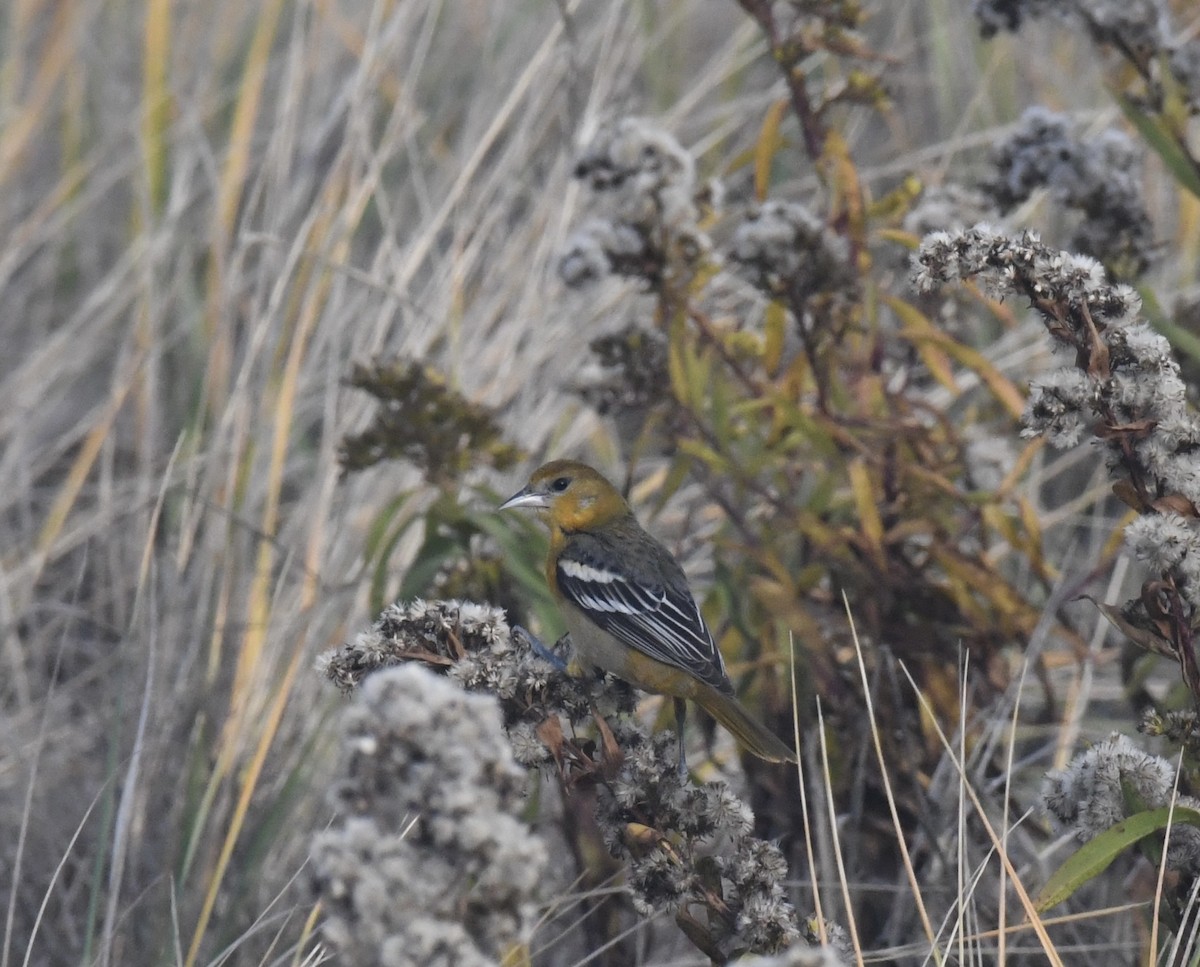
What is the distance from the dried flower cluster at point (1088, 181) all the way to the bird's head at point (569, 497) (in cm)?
105

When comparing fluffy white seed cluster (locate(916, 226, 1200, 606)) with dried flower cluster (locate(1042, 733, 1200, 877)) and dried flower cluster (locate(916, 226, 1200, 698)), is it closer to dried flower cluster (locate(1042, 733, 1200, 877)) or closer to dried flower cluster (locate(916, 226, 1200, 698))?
dried flower cluster (locate(916, 226, 1200, 698))

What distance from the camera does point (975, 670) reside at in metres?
3.43

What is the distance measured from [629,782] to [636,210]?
1.42 m

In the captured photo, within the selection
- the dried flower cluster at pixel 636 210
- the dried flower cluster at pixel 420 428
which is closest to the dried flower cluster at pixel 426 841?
the dried flower cluster at pixel 420 428

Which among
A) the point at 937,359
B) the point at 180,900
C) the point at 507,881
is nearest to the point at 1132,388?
the point at 507,881

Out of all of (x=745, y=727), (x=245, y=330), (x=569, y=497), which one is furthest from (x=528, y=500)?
(x=245, y=330)

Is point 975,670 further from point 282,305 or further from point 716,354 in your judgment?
point 282,305

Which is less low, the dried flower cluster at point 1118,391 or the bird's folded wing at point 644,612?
the dried flower cluster at point 1118,391

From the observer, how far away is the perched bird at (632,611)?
2863mm

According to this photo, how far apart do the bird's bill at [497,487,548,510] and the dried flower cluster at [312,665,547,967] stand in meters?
1.84

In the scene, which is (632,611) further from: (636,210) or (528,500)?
(636,210)

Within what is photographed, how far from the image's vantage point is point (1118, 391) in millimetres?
1955

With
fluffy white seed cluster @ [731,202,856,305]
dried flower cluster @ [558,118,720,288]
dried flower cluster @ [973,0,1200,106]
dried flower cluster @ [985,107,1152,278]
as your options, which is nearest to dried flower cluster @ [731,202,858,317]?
fluffy white seed cluster @ [731,202,856,305]

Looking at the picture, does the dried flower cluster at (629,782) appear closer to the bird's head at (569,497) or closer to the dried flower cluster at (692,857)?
the dried flower cluster at (692,857)
